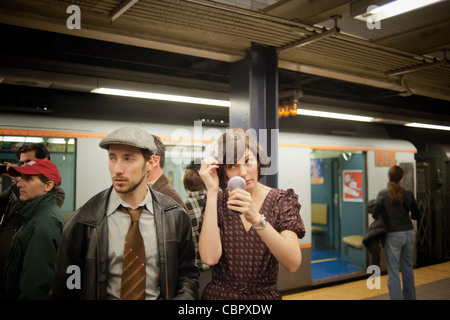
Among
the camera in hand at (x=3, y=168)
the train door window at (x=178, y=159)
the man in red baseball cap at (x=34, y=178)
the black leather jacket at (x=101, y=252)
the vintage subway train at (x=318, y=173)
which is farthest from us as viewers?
the train door window at (x=178, y=159)

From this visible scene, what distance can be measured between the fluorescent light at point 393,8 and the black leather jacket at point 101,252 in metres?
2.15

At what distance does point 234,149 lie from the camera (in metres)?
1.96

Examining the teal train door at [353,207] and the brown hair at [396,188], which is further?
the teal train door at [353,207]

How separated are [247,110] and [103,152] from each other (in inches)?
62.2

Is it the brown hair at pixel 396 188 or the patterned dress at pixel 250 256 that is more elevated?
the brown hair at pixel 396 188

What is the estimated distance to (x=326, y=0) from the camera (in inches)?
111

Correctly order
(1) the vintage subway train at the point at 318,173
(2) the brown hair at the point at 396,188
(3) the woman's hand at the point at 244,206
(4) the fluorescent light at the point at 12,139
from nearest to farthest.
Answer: (3) the woman's hand at the point at 244,206
(4) the fluorescent light at the point at 12,139
(1) the vintage subway train at the point at 318,173
(2) the brown hair at the point at 396,188

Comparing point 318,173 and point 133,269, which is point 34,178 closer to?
point 133,269

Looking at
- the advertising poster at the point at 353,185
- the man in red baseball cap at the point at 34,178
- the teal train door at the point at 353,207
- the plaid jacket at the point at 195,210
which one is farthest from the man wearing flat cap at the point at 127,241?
the advertising poster at the point at 353,185

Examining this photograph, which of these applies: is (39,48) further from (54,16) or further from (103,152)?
(54,16)

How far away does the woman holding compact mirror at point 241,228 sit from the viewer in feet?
6.24

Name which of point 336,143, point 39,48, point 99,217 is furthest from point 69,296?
point 336,143

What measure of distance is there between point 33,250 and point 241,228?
1.14 meters

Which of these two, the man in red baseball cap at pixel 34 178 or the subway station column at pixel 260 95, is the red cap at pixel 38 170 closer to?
the man in red baseball cap at pixel 34 178
